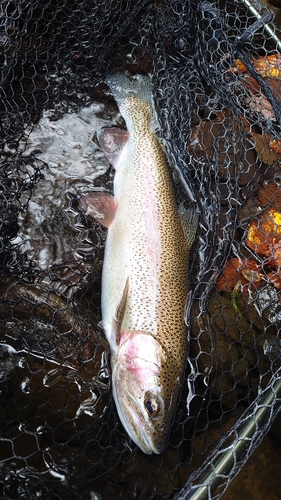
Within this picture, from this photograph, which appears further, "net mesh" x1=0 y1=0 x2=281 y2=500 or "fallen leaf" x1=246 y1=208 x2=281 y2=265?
"fallen leaf" x1=246 y1=208 x2=281 y2=265

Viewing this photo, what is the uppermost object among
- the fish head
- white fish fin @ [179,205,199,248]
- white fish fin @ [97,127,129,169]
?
white fish fin @ [179,205,199,248]

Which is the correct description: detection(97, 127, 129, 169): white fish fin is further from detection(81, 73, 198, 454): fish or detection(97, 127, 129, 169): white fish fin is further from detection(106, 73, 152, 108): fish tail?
detection(106, 73, 152, 108): fish tail

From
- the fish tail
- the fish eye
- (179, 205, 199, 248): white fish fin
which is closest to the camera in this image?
the fish eye

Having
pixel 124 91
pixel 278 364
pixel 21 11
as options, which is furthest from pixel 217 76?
pixel 278 364

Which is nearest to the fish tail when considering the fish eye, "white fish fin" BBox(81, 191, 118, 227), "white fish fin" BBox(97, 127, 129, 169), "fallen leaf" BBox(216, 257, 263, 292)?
"white fish fin" BBox(97, 127, 129, 169)

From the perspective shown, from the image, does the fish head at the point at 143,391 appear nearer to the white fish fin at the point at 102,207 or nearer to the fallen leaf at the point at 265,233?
the white fish fin at the point at 102,207

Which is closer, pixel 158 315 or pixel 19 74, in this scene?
pixel 158 315

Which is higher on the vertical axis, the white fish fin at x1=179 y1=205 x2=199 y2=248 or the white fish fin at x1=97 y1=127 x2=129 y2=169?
the white fish fin at x1=179 y1=205 x2=199 y2=248

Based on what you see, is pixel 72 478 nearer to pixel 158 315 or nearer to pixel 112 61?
pixel 158 315

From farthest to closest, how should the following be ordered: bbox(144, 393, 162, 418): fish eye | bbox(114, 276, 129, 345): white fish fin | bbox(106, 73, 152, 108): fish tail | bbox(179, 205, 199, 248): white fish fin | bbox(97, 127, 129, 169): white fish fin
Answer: bbox(106, 73, 152, 108): fish tail → bbox(97, 127, 129, 169): white fish fin → bbox(179, 205, 199, 248): white fish fin → bbox(114, 276, 129, 345): white fish fin → bbox(144, 393, 162, 418): fish eye
